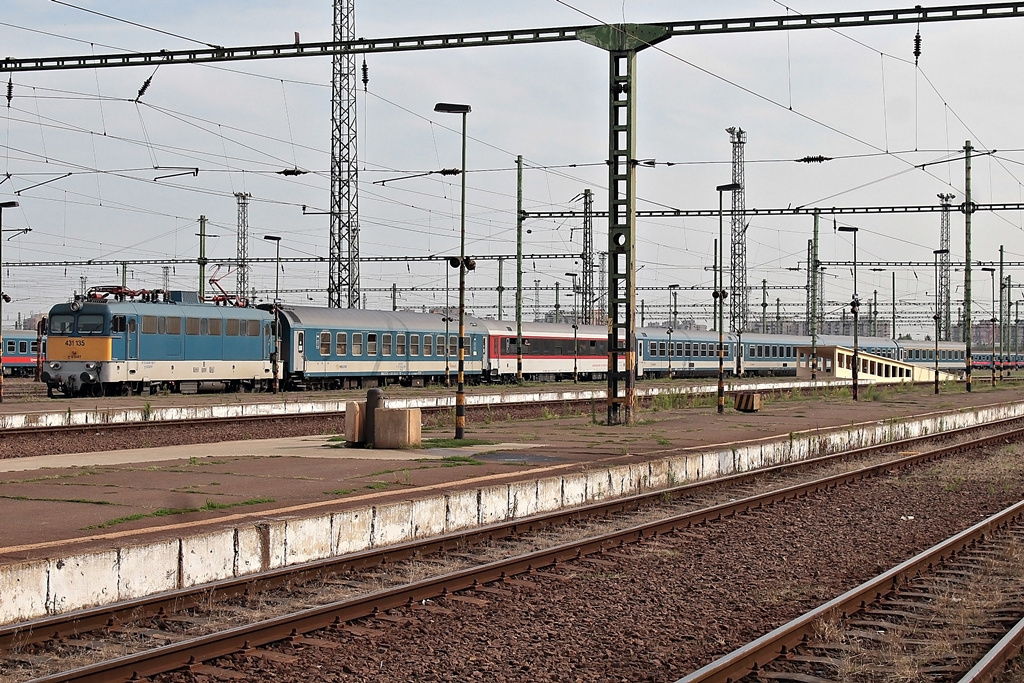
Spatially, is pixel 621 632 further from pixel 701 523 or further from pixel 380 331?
pixel 380 331

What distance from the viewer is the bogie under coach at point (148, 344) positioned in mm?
36906

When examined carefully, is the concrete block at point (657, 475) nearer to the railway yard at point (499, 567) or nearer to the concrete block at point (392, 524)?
the railway yard at point (499, 567)

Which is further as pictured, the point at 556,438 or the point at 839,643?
the point at 556,438

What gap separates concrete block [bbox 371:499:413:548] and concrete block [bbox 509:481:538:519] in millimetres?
2114

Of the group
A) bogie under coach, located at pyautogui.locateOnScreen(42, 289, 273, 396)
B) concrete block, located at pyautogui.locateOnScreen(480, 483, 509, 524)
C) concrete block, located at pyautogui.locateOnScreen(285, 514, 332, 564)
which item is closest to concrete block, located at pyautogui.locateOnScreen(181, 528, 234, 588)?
concrete block, located at pyautogui.locateOnScreen(285, 514, 332, 564)

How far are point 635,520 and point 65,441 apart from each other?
14572 millimetres

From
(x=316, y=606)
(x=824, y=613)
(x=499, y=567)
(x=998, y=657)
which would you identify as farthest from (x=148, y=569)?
(x=998, y=657)

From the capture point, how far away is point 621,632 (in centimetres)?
853

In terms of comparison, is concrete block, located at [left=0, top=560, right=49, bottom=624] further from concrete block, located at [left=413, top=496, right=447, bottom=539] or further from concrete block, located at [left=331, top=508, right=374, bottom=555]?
concrete block, located at [left=413, top=496, right=447, bottom=539]

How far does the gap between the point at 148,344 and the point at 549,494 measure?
2648 centimetres

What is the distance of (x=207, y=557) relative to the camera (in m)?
10.1

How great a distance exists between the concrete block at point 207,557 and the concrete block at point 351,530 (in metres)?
1.40

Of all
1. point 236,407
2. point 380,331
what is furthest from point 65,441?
point 380,331

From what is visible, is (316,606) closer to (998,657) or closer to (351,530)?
(351,530)
